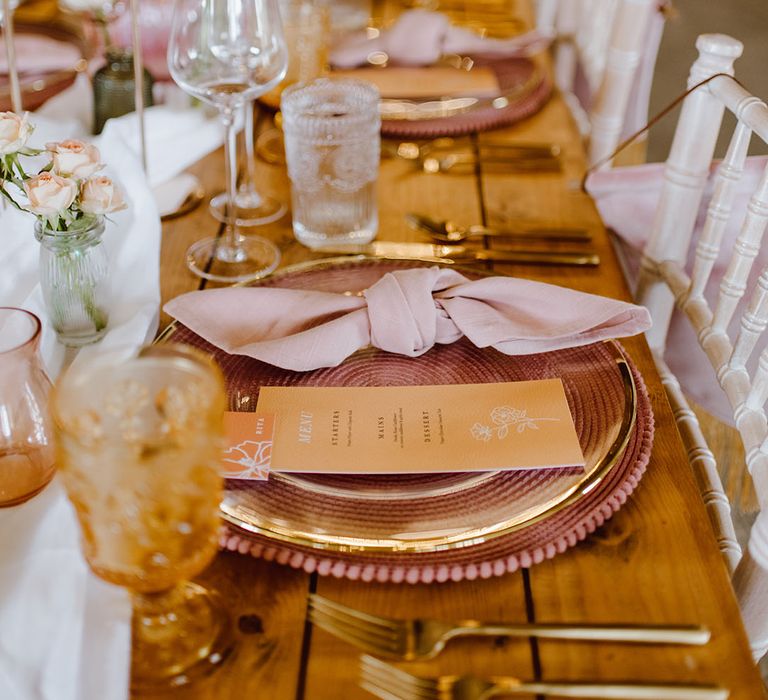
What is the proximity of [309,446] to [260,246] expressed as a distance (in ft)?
1.40

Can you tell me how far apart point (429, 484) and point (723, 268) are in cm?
57

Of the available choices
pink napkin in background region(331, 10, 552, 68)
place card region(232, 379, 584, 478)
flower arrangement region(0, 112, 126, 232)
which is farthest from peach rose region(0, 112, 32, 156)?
pink napkin in background region(331, 10, 552, 68)

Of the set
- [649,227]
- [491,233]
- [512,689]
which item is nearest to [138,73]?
[491,233]

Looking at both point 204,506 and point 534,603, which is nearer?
point 204,506

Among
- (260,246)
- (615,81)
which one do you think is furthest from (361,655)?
(615,81)

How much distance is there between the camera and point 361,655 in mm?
575

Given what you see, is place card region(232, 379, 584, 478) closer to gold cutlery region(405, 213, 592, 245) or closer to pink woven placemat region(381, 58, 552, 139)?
gold cutlery region(405, 213, 592, 245)

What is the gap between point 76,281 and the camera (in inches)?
32.3

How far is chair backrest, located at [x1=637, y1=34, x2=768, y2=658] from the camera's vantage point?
2.43ft

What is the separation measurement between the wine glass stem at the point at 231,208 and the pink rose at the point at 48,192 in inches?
11.6

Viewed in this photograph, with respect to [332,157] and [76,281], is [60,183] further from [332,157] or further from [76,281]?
[332,157]

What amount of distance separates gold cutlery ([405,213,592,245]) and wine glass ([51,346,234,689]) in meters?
0.64

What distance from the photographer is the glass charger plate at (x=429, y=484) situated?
2.09 feet

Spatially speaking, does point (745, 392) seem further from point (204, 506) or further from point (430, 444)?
point (204, 506)
